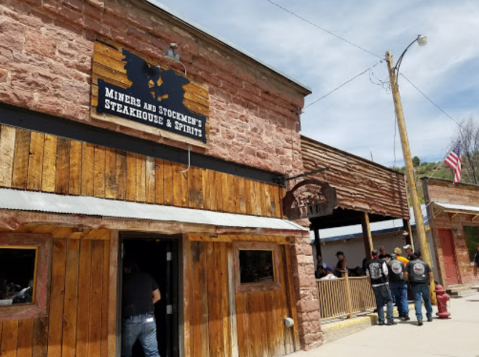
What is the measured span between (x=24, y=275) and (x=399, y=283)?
28.1 feet

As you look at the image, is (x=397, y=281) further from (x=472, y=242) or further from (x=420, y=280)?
(x=472, y=242)

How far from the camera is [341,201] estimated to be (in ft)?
34.6

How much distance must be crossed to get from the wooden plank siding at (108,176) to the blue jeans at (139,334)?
1.63 metres

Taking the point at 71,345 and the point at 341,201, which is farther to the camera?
the point at 341,201

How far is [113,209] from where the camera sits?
15.2 ft

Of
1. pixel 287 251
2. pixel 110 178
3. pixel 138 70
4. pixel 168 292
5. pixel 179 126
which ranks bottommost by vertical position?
pixel 168 292

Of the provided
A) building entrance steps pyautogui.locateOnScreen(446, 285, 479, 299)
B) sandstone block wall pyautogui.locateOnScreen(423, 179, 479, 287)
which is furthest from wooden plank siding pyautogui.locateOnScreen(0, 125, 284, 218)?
sandstone block wall pyautogui.locateOnScreen(423, 179, 479, 287)

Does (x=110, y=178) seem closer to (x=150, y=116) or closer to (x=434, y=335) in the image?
(x=150, y=116)

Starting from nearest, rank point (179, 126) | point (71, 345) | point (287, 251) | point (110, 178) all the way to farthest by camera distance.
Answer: point (71, 345)
point (110, 178)
point (179, 126)
point (287, 251)

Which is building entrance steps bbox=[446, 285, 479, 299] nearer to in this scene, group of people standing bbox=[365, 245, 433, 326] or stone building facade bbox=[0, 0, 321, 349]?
group of people standing bbox=[365, 245, 433, 326]

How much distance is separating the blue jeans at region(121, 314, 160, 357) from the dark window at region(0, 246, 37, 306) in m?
1.30

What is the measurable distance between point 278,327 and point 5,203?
5.19 meters

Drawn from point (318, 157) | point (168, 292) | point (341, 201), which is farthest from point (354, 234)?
point (168, 292)

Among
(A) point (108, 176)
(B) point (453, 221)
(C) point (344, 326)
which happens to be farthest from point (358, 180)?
(A) point (108, 176)
